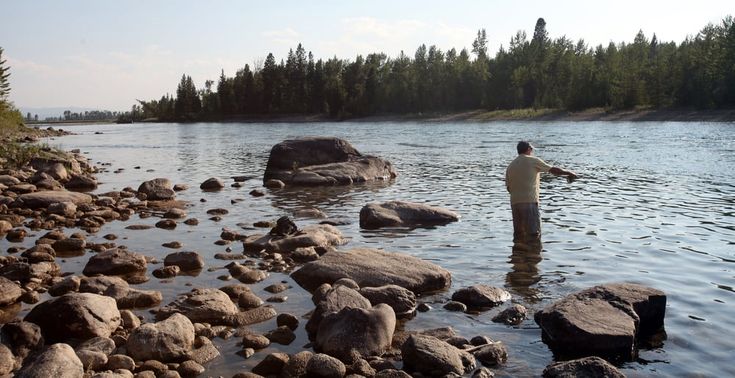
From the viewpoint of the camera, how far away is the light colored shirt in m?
14.0

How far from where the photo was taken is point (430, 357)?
714 cm

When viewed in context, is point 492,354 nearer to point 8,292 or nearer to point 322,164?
point 8,292

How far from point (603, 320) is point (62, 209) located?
14501 millimetres

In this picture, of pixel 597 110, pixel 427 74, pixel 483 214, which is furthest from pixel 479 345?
pixel 427 74

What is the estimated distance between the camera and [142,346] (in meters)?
7.45

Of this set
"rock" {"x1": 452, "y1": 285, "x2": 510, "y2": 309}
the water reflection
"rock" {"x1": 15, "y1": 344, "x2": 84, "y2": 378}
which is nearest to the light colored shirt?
the water reflection

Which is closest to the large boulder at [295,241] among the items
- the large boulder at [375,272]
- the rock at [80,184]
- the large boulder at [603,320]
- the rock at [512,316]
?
the large boulder at [375,272]

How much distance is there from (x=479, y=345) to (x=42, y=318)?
17.7 ft

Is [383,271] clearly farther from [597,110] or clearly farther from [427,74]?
[427,74]

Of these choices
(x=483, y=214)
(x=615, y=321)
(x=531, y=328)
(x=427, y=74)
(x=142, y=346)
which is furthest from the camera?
(x=427, y=74)

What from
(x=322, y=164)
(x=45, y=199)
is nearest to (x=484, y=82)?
(x=322, y=164)

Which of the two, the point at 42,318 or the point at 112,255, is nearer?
the point at 42,318

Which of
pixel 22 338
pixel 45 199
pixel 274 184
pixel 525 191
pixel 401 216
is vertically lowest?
pixel 274 184

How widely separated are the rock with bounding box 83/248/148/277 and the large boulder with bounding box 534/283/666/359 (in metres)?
6.96
